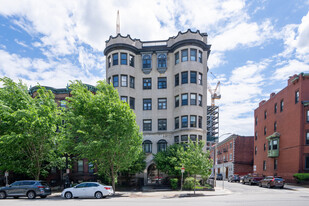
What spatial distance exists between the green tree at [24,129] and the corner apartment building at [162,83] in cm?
1125

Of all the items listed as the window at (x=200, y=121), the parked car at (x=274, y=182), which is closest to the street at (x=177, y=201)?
the parked car at (x=274, y=182)

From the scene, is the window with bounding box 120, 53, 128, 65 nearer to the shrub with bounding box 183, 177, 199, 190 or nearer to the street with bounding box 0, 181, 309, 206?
the shrub with bounding box 183, 177, 199, 190

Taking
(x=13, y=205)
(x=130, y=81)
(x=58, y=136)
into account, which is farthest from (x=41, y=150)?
(x=130, y=81)

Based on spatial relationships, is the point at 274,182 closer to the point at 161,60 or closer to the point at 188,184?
the point at 188,184

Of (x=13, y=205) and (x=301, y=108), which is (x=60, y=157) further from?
(x=301, y=108)

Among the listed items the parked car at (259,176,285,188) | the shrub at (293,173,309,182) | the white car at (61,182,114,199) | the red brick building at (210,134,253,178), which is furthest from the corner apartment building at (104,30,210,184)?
the red brick building at (210,134,253,178)

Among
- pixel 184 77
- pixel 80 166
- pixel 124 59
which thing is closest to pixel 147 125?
pixel 184 77

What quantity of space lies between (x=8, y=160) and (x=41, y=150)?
3.50 m

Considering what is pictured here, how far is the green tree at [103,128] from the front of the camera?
2142 cm

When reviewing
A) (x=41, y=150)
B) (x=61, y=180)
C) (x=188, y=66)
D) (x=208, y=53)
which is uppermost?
(x=208, y=53)

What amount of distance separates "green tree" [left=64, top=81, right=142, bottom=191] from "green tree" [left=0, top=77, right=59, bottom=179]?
10.6 feet

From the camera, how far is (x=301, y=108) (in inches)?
1384

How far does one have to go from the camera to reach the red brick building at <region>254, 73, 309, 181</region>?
34.8 metres

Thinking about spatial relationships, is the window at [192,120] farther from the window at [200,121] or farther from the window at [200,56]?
the window at [200,56]
